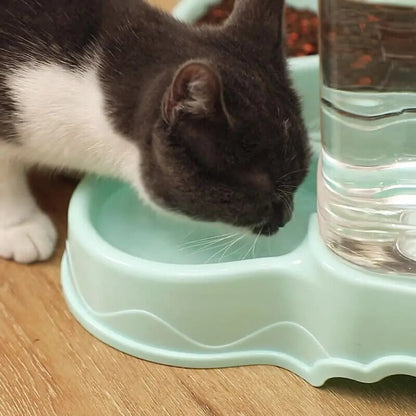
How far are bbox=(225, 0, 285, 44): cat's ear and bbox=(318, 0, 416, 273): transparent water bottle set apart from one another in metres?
0.11

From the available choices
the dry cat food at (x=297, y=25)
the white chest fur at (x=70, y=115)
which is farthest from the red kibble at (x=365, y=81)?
the dry cat food at (x=297, y=25)

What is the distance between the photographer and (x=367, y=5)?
3.08 feet

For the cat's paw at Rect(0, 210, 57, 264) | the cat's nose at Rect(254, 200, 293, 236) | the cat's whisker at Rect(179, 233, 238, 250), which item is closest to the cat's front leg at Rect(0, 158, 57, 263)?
the cat's paw at Rect(0, 210, 57, 264)

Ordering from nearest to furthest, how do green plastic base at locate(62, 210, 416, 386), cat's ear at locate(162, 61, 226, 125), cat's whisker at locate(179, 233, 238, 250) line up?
cat's ear at locate(162, 61, 226, 125) → green plastic base at locate(62, 210, 416, 386) → cat's whisker at locate(179, 233, 238, 250)

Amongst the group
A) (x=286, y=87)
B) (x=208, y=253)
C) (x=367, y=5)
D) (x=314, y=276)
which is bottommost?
(x=208, y=253)

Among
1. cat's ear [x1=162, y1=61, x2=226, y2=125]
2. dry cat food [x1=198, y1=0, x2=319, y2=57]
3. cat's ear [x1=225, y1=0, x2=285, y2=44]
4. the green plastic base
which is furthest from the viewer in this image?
dry cat food [x1=198, y1=0, x2=319, y2=57]

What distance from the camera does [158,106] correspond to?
95 centimetres

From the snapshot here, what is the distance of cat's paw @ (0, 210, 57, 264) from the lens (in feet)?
3.93

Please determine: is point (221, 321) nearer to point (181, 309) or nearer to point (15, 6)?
point (181, 309)

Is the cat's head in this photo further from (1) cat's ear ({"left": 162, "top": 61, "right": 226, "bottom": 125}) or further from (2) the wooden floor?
(2) the wooden floor

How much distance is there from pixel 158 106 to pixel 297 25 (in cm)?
70

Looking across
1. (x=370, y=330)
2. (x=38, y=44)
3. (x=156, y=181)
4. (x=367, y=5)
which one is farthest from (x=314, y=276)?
(x=38, y=44)

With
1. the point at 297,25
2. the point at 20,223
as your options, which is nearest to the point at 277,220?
the point at 20,223

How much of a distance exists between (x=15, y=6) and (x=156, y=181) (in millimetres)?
335
